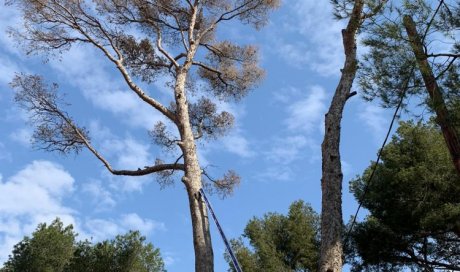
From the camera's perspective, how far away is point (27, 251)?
16906mm

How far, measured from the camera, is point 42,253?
16.8m

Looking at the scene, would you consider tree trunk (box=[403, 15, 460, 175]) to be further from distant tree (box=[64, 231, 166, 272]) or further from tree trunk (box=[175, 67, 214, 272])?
distant tree (box=[64, 231, 166, 272])

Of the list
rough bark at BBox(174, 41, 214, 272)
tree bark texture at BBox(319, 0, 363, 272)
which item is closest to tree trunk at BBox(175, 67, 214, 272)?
rough bark at BBox(174, 41, 214, 272)

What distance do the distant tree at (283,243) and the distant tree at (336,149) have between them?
29.4 feet

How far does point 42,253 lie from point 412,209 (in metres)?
11.6

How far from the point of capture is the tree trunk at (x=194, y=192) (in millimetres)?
5559

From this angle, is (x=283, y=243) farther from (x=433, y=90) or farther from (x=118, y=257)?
(x=433, y=90)

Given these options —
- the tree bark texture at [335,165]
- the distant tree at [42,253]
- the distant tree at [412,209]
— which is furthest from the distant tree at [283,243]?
the tree bark texture at [335,165]

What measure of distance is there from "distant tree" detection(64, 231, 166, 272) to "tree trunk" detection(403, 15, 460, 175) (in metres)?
13.0

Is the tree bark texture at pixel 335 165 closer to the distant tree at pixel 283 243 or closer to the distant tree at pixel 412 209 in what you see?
the distant tree at pixel 412 209

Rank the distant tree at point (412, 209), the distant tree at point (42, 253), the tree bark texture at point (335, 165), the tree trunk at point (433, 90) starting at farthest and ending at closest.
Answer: the distant tree at point (42, 253), the distant tree at point (412, 209), the tree bark texture at point (335, 165), the tree trunk at point (433, 90)

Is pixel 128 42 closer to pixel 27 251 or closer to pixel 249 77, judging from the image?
pixel 249 77

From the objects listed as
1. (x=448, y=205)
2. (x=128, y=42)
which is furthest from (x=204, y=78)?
(x=448, y=205)

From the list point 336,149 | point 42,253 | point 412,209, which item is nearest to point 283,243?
point 412,209
